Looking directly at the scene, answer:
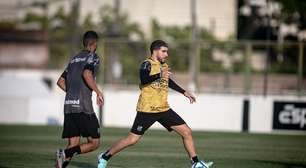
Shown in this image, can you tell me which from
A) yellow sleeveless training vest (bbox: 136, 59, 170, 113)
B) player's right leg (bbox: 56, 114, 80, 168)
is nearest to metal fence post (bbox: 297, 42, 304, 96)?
yellow sleeveless training vest (bbox: 136, 59, 170, 113)

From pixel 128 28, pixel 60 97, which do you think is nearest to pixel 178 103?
pixel 60 97

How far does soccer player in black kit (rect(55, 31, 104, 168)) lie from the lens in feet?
44.0

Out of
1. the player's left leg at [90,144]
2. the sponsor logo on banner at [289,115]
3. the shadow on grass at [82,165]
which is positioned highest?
the player's left leg at [90,144]

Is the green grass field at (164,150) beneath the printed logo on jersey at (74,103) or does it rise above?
beneath

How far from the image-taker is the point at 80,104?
1348 cm

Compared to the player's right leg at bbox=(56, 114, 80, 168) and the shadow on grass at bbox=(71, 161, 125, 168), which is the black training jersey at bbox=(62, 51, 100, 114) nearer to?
the player's right leg at bbox=(56, 114, 80, 168)

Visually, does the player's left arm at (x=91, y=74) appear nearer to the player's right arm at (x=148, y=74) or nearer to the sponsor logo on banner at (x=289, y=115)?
the player's right arm at (x=148, y=74)

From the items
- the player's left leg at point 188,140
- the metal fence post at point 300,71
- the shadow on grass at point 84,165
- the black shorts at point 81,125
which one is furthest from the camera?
the metal fence post at point 300,71

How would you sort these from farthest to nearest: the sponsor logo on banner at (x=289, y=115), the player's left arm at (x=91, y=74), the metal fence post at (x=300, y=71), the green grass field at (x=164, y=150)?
the metal fence post at (x=300, y=71) < the sponsor logo on banner at (x=289, y=115) < the green grass field at (x=164, y=150) < the player's left arm at (x=91, y=74)

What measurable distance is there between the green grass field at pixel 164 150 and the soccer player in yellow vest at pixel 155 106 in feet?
4.98

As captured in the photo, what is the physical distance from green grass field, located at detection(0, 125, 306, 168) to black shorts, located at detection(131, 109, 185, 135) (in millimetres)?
1572

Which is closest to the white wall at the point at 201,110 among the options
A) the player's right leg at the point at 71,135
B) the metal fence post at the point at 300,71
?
the metal fence post at the point at 300,71

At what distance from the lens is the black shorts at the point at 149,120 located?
13812 mm

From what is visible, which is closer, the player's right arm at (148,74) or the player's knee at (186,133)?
the player's right arm at (148,74)
